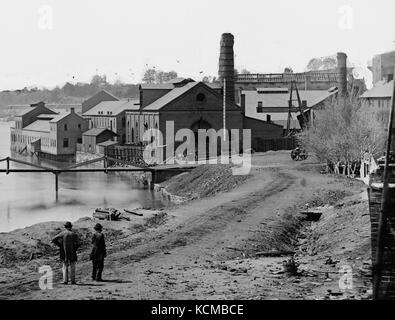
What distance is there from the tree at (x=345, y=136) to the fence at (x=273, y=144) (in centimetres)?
1625

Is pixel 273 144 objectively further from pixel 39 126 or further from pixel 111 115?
pixel 39 126

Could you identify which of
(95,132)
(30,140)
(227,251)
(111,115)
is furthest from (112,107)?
(227,251)

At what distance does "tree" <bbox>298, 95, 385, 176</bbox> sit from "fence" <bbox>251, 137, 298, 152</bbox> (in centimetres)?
1625

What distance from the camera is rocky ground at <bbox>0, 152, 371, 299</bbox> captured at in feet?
39.8

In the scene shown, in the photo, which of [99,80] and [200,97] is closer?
[200,97]

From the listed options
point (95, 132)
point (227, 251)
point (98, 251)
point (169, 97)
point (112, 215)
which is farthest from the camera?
point (95, 132)

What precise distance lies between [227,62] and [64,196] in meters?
24.2

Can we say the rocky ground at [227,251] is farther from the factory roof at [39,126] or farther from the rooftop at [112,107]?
the factory roof at [39,126]

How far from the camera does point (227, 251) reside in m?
16.6

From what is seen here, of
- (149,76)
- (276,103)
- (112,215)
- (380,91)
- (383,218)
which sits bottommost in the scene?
(112,215)

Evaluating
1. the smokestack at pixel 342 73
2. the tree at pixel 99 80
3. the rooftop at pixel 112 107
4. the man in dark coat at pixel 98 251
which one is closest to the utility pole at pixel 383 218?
the man in dark coat at pixel 98 251
